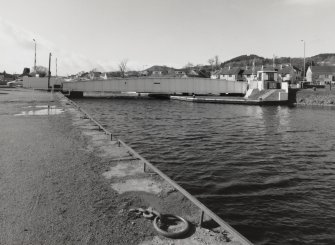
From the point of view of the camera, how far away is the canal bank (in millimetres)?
5953

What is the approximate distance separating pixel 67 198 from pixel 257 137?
1992cm

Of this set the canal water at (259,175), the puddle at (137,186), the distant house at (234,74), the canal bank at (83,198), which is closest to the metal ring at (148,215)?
the canal bank at (83,198)

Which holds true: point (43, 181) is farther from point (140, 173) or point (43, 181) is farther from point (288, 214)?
point (288, 214)

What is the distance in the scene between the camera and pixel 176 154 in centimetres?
1828

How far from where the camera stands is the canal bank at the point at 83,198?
234 inches

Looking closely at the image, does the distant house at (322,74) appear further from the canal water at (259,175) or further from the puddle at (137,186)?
the puddle at (137,186)

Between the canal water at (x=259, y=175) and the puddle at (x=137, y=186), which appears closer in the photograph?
the puddle at (x=137, y=186)

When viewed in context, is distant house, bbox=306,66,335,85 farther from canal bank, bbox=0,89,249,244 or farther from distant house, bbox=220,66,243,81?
canal bank, bbox=0,89,249,244

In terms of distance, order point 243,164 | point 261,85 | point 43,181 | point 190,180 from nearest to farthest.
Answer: point 43,181 < point 190,180 < point 243,164 < point 261,85

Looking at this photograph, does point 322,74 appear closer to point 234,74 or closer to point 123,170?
point 234,74

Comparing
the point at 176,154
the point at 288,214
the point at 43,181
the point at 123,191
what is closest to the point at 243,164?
the point at 176,154

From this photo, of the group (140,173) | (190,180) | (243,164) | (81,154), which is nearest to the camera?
(140,173)

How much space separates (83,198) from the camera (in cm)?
787

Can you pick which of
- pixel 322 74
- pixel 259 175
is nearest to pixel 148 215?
pixel 259 175
